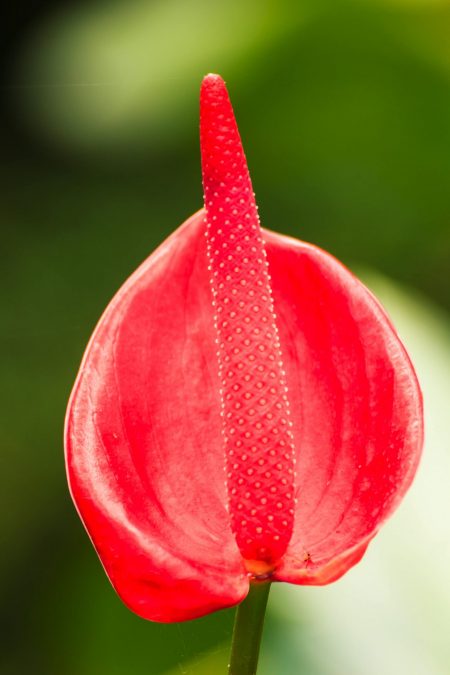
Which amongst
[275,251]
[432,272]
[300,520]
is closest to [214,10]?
[432,272]

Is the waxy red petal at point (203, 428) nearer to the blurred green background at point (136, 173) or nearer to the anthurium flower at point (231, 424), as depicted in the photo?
the anthurium flower at point (231, 424)

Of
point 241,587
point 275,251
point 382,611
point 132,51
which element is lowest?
point 382,611

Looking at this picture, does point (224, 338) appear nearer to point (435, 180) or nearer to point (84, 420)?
point (84, 420)

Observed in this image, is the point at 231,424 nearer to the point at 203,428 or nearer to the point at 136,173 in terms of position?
the point at 203,428

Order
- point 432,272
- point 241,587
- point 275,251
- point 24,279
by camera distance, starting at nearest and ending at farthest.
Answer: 1. point 241,587
2. point 275,251
3. point 432,272
4. point 24,279

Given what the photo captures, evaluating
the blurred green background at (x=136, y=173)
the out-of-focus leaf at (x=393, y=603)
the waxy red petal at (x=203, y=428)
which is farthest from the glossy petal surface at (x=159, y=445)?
the blurred green background at (x=136, y=173)

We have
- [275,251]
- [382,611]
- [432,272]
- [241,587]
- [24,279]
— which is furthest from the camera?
[24,279]

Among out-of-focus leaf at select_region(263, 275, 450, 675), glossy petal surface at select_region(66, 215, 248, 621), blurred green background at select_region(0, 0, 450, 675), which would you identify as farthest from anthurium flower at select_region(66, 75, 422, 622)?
blurred green background at select_region(0, 0, 450, 675)
